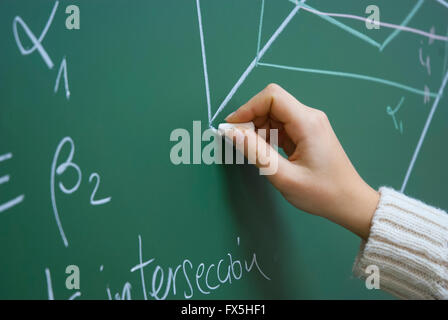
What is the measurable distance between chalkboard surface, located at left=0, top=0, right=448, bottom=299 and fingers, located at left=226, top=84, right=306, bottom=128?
0.10 ft

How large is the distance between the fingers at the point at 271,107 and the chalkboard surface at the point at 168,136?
3cm

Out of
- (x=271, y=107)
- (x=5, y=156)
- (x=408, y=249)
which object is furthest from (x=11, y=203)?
(x=408, y=249)

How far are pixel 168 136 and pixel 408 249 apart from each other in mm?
335

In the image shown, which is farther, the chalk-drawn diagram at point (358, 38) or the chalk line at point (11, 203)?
the chalk-drawn diagram at point (358, 38)

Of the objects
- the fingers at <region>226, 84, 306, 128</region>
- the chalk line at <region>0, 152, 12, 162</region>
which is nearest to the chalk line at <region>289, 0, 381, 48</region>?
the fingers at <region>226, 84, 306, 128</region>

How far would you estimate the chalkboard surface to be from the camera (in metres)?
0.35

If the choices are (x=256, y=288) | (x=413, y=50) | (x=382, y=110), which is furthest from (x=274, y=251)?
(x=413, y=50)

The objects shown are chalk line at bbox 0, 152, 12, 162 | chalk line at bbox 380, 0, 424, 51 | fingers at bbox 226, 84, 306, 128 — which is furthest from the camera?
chalk line at bbox 380, 0, 424, 51

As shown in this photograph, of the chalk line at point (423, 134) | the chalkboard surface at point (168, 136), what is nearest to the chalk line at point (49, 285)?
the chalkboard surface at point (168, 136)

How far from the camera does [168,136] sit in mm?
429

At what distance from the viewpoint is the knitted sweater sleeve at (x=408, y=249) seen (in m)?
0.46

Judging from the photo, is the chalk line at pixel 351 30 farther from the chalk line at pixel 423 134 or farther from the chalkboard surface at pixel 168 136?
the chalk line at pixel 423 134

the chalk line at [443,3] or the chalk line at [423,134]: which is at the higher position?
the chalk line at [443,3]

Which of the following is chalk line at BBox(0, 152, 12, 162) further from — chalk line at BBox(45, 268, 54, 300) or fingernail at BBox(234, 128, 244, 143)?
fingernail at BBox(234, 128, 244, 143)
